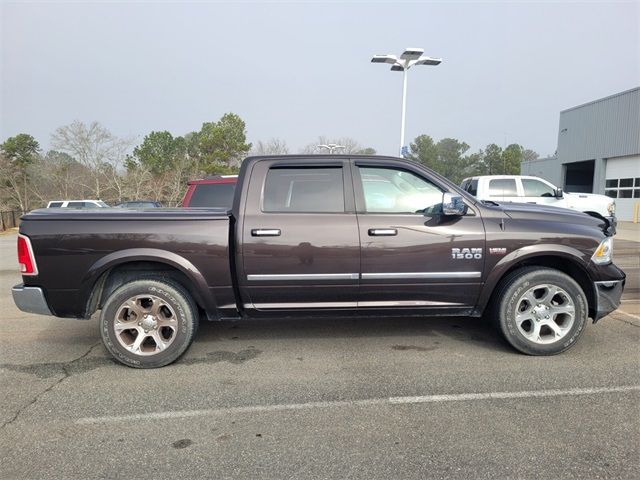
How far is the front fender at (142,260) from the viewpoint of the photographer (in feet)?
12.7

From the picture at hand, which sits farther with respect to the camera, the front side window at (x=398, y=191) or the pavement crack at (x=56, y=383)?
the front side window at (x=398, y=191)

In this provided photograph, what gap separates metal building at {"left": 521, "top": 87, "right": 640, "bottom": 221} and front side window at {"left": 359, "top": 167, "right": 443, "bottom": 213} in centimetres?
2468

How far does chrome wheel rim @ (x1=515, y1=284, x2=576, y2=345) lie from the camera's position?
13.5ft

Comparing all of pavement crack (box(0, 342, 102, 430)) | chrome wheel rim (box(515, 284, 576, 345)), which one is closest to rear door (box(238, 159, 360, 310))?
chrome wheel rim (box(515, 284, 576, 345))

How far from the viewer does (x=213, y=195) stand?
666 centimetres

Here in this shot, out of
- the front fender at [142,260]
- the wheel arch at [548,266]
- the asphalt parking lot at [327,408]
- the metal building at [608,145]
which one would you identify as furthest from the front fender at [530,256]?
the metal building at [608,145]

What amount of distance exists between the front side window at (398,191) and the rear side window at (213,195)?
9.96 ft

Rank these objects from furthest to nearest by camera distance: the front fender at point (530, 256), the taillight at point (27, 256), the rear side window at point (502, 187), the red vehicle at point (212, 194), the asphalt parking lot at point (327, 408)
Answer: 1. the rear side window at point (502, 187)
2. the red vehicle at point (212, 194)
3. the front fender at point (530, 256)
4. the taillight at point (27, 256)
5. the asphalt parking lot at point (327, 408)

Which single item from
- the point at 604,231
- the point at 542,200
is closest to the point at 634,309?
the point at 604,231

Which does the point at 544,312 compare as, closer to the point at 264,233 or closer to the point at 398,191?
the point at 398,191

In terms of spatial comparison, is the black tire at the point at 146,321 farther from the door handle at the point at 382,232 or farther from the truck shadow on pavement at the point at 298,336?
the door handle at the point at 382,232

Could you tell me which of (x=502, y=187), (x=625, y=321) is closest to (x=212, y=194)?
(x=625, y=321)

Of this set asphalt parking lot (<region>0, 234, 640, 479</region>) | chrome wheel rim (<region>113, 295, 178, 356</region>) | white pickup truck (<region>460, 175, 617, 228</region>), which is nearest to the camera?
asphalt parking lot (<region>0, 234, 640, 479</region>)

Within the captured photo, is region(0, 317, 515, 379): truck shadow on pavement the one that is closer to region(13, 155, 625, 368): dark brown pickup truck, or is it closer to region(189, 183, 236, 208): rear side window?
region(13, 155, 625, 368): dark brown pickup truck
